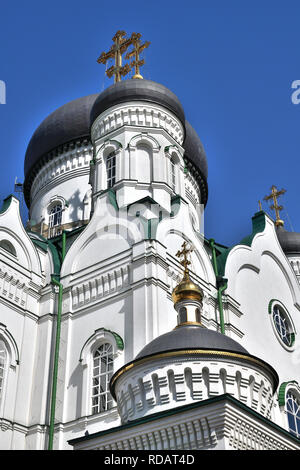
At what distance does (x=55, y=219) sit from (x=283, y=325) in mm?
7435

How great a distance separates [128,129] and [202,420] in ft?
33.6

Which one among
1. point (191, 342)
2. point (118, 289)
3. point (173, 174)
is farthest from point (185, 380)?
point (173, 174)

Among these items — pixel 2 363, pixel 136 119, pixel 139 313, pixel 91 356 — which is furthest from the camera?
pixel 136 119

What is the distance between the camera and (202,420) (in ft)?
30.7

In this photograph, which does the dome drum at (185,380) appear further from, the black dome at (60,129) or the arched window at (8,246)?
the black dome at (60,129)

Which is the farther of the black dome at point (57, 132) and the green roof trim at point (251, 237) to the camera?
the black dome at point (57, 132)

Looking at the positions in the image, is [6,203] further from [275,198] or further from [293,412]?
[275,198]

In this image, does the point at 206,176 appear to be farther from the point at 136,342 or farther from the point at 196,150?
the point at 136,342

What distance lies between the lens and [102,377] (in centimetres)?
1449

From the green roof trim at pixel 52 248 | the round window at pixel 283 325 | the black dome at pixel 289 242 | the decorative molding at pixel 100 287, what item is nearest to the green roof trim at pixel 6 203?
the green roof trim at pixel 52 248

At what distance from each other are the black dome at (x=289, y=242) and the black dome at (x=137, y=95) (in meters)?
7.75

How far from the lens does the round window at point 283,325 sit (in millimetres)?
18675

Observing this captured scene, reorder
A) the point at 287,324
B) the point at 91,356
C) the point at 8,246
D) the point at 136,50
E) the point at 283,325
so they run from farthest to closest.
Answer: the point at 136,50
the point at 287,324
the point at 283,325
the point at 8,246
the point at 91,356

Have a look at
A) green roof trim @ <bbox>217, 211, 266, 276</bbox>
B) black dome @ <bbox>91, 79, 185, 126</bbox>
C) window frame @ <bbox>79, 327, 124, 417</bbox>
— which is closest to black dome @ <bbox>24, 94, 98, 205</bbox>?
black dome @ <bbox>91, 79, 185, 126</bbox>
